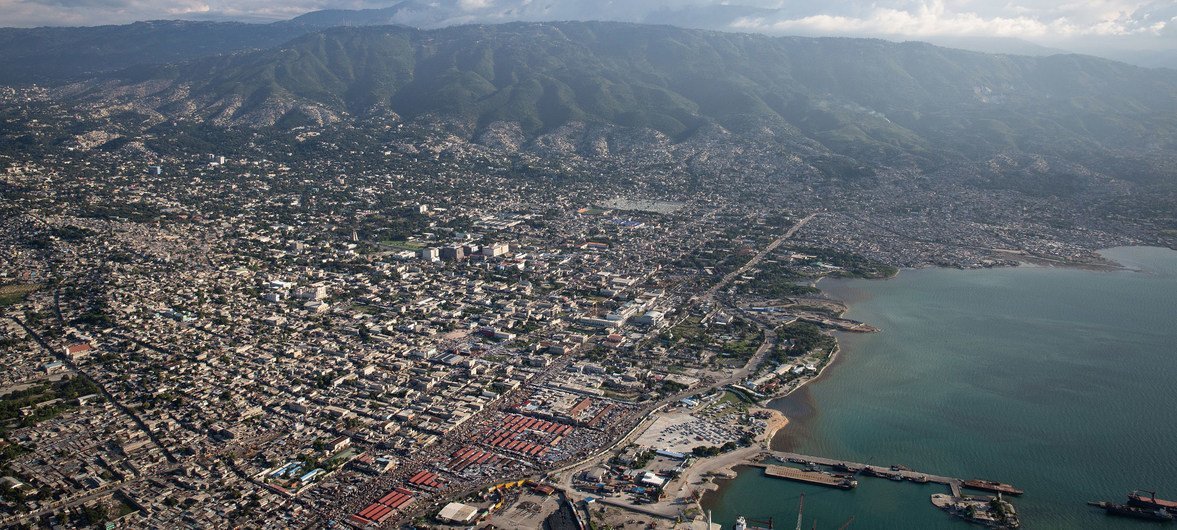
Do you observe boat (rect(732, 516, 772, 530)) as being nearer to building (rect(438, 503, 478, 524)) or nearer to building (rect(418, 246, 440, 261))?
building (rect(438, 503, 478, 524))

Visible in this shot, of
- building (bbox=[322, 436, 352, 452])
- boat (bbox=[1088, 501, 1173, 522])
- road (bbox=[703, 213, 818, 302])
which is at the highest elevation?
boat (bbox=[1088, 501, 1173, 522])

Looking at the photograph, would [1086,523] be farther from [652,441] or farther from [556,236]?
[556,236]

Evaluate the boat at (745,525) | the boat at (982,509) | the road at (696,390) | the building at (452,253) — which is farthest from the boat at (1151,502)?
the building at (452,253)

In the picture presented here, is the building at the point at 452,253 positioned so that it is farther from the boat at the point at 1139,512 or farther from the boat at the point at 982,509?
the boat at the point at 1139,512

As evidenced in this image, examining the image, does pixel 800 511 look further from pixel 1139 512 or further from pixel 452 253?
pixel 452 253

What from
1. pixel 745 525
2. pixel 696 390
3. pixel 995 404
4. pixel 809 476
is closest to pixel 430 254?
pixel 696 390

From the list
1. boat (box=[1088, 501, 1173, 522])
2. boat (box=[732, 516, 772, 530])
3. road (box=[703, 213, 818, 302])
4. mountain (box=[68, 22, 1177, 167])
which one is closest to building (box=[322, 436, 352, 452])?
boat (box=[732, 516, 772, 530])
